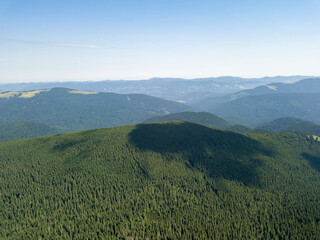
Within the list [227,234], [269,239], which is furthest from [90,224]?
[269,239]

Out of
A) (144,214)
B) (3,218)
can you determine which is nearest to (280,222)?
(144,214)

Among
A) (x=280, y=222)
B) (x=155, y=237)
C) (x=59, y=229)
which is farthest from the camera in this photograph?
(x=280, y=222)

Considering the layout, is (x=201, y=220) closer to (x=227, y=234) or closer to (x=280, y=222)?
(x=227, y=234)

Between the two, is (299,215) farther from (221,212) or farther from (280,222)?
(221,212)

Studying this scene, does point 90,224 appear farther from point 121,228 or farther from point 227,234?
point 227,234

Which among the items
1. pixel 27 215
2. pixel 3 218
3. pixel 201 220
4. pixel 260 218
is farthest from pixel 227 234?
pixel 3 218

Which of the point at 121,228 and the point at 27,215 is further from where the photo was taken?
the point at 27,215

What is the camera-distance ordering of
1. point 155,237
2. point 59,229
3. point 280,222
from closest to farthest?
point 155,237, point 59,229, point 280,222

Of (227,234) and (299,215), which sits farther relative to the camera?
(299,215)
